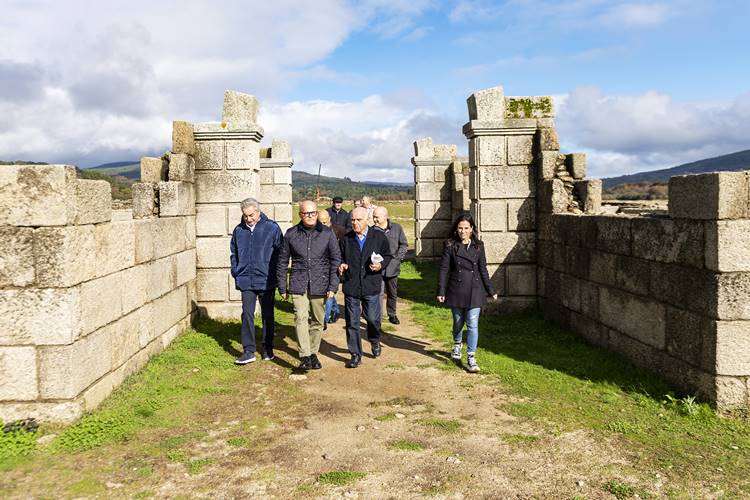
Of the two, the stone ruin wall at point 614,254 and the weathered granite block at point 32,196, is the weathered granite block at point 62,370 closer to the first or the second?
the weathered granite block at point 32,196

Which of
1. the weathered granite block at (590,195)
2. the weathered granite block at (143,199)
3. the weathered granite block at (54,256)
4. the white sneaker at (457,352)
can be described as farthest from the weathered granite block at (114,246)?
the weathered granite block at (590,195)

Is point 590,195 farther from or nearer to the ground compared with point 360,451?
farther from the ground

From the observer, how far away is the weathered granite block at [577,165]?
907cm

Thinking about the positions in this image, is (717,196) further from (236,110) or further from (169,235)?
(236,110)

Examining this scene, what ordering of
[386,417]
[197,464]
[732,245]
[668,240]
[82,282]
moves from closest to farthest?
[197,464], [732,245], [82,282], [386,417], [668,240]

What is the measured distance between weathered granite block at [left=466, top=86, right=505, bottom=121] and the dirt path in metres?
4.84

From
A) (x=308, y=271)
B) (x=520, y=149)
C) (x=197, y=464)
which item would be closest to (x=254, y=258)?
(x=308, y=271)

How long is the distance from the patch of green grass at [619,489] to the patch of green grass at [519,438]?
0.84 m

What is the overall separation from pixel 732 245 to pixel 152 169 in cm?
745

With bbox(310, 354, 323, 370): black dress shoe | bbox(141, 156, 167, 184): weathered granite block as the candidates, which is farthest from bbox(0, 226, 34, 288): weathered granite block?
bbox(141, 156, 167, 184): weathered granite block

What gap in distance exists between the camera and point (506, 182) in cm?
964

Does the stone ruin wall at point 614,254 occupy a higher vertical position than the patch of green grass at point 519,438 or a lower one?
higher

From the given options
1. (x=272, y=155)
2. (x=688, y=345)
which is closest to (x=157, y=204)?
(x=688, y=345)

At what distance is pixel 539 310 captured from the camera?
31.8 ft
